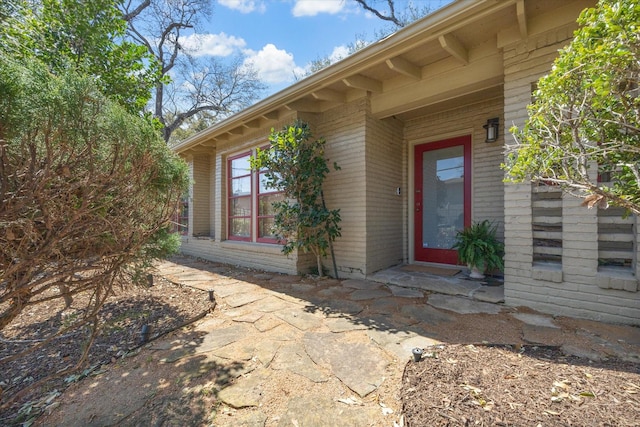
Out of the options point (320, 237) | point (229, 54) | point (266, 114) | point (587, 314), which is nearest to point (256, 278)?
point (320, 237)

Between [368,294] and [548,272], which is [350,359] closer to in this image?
[368,294]

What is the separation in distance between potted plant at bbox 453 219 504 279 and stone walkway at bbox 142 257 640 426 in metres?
0.30

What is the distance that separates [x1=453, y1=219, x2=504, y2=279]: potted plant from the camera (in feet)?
11.7

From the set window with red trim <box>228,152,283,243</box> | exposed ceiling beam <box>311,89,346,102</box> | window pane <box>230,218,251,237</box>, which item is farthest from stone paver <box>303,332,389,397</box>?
window pane <box>230,218,251,237</box>

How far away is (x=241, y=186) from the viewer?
Answer: 5684 millimetres

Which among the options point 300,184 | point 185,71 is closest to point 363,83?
point 300,184

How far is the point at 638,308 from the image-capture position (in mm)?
2252

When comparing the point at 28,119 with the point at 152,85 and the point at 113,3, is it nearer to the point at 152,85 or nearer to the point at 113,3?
the point at 152,85

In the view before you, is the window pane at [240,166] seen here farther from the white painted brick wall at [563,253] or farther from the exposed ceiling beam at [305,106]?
the white painted brick wall at [563,253]

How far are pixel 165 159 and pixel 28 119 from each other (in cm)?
143

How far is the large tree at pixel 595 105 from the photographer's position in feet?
3.63

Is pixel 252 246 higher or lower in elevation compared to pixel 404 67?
lower

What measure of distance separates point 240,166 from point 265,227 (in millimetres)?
1533

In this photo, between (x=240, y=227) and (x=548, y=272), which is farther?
(x=240, y=227)
